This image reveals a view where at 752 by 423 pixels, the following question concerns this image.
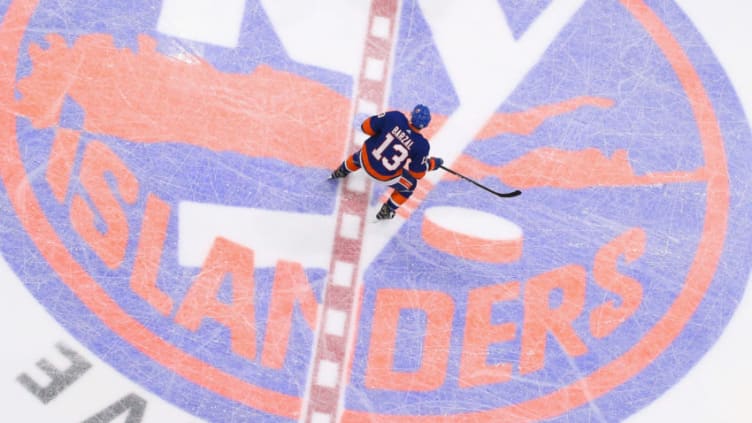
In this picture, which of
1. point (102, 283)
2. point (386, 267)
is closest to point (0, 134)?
point (102, 283)

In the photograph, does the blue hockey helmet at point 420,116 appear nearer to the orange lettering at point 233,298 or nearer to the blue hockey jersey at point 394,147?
the blue hockey jersey at point 394,147

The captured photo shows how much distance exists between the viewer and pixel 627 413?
5297 mm

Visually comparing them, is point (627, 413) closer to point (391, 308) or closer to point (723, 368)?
point (723, 368)

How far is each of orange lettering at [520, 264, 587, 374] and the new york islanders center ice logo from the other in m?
0.02

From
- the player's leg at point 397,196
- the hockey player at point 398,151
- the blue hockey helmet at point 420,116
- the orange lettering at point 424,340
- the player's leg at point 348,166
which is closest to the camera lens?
the blue hockey helmet at point 420,116

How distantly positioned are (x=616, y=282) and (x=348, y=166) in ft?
7.53

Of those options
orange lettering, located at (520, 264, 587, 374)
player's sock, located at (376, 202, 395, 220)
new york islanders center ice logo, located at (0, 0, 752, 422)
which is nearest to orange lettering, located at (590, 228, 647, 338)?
new york islanders center ice logo, located at (0, 0, 752, 422)

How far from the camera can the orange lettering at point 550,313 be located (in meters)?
5.32

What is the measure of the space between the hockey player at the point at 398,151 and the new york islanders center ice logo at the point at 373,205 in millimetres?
582

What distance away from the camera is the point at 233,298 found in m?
5.09

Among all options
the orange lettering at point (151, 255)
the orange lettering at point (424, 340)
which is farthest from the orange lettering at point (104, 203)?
the orange lettering at point (424, 340)

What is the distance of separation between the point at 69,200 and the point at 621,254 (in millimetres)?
4189

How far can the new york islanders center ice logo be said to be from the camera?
5.02m

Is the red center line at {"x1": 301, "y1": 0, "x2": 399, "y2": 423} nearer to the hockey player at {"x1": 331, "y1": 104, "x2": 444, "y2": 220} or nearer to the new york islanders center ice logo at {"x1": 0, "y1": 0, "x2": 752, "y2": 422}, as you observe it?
the new york islanders center ice logo at {"x1": 0, "y1": 0, "x2": 752, "y2": 422}
